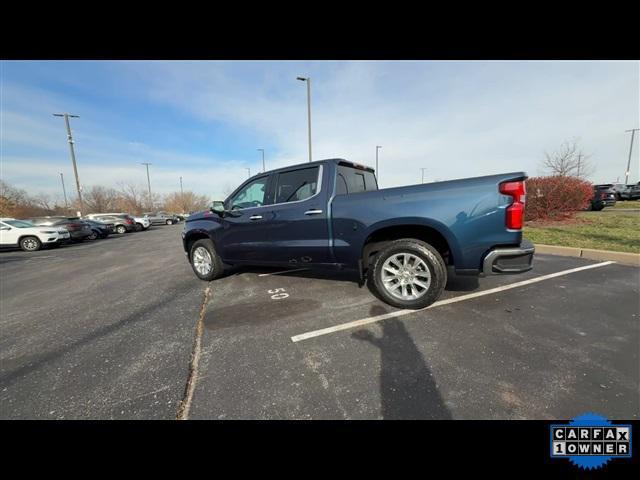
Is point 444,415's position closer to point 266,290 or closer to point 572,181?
point 266,290

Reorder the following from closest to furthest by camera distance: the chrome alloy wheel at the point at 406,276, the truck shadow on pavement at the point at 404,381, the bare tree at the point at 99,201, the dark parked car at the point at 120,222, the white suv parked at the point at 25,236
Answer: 1. the truck shadow on pavement at the point at 404,381
2. the chrome alloy wheel at the point at 406,276
3. the white suv parked at the point at 25,236
4. the dark parked car at the point at 120,222
5. the bare tree at the point at 99,201

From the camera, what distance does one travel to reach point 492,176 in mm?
2906

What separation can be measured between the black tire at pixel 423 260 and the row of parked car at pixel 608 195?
1762cm

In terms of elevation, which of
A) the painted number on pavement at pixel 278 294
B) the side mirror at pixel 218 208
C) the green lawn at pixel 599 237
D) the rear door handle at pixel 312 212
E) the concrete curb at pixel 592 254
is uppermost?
the side mirror at pixel 218 208

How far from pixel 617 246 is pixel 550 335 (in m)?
5.52

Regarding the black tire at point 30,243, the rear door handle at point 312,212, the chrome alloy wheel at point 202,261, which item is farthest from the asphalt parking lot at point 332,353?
the black tire at point 30,243

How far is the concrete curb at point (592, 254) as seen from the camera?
508 cm

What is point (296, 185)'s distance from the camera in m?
4.05

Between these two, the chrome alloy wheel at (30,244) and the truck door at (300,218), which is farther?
the chrome alloy wheel at (30,244)

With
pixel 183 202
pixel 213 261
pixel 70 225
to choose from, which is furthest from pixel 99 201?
pixel 213 261

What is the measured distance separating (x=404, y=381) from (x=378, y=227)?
6.00 ft

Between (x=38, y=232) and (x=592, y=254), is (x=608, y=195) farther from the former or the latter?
(x=38, y=232)
